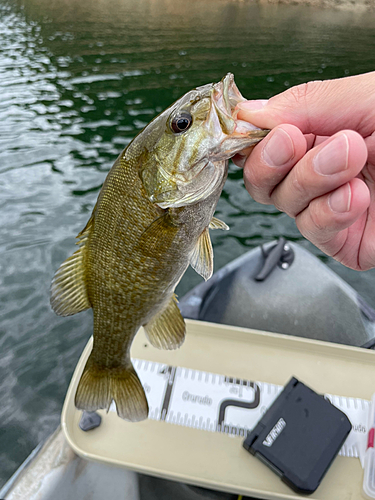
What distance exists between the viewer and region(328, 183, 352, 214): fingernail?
149 cm

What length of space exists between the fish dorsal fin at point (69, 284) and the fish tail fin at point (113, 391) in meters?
0.46

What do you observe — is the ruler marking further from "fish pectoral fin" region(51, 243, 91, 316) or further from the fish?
"fish pectoral fin" region(51, 243, 91, 316)

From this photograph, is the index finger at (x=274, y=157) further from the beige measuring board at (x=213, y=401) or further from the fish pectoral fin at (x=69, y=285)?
the beige measuring board at (x=213, y=401)

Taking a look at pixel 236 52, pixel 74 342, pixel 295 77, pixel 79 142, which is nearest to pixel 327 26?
pixel 236 52

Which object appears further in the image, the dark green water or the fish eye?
the dark green water

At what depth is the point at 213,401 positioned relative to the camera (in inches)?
91.8

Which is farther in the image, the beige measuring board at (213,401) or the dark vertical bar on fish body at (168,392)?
the dark vertical bar on fish body at (168,392)

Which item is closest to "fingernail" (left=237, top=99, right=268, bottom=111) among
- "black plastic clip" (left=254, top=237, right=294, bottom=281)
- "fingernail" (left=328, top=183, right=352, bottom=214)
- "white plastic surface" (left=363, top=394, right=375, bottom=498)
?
"fingernail" (left=328, top=183, right=352, bottom=214)

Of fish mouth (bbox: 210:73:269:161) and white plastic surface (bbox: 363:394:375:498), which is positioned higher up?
fish mouth (bbox: 210:73:269:161)

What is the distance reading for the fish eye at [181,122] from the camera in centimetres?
154

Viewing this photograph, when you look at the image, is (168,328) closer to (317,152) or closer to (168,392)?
(168,392)

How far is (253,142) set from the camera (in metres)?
1.50

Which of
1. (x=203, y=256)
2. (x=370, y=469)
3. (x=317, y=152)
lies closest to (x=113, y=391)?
A: (x=203, y=256)

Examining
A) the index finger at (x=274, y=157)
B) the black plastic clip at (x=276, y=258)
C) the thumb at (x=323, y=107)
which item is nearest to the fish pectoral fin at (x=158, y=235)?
the index finger at (x=274, y=157)
